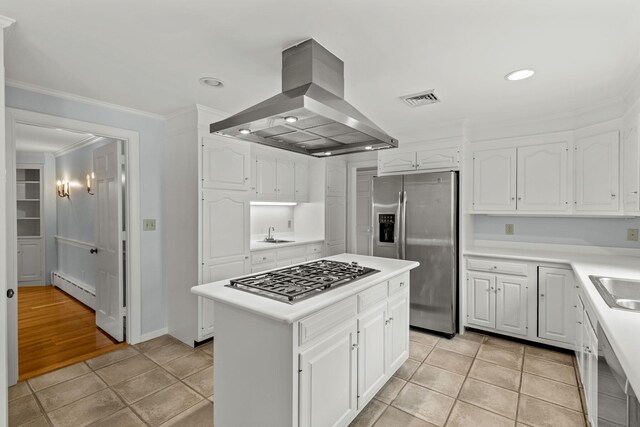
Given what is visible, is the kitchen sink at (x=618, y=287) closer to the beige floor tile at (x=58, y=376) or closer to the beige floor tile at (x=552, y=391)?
the beige floor tile at (x=552, y=391)

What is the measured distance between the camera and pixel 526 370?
8.98 feet

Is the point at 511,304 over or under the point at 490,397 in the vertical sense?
over

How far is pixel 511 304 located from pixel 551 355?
1.76 ft

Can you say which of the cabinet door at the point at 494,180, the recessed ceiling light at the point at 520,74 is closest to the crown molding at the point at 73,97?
the recessed ceiling light at the point at 520,74

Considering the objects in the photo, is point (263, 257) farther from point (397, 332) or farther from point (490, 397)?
point (490, 397)

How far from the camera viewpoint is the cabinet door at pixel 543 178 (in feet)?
10.6

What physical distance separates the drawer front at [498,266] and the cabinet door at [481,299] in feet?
0.24

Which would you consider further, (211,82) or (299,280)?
(211,82)

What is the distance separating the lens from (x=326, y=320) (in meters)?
1.72

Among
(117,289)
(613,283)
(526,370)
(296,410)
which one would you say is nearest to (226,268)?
(117,289)

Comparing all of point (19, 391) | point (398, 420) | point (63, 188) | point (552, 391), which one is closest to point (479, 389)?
point (552, 391)

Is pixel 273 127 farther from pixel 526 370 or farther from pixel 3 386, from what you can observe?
pixel 526 370

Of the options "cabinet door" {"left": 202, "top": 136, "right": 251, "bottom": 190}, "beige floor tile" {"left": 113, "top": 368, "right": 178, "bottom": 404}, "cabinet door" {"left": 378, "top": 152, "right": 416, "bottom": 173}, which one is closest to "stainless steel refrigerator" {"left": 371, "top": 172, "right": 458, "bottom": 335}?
"cabinet door" {"left": 378, "top": 152, "right": 416, "bottom": 173}

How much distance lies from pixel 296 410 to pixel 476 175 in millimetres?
3225
